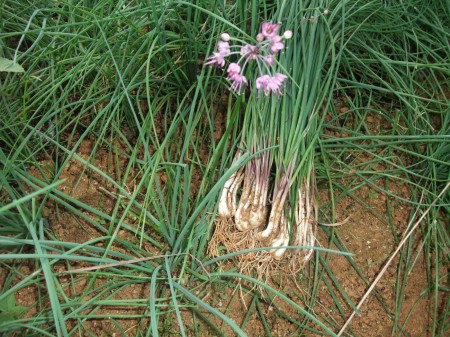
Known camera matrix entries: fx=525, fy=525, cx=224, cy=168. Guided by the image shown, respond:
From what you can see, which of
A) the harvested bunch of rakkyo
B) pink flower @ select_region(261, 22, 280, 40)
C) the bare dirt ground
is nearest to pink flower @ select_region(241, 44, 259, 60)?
pink flower @ select_region(261, 22, 280, 40)

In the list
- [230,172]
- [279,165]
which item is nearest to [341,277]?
[279,165]

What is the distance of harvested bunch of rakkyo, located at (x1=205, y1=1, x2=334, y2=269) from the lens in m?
1.57

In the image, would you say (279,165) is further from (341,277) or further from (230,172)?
(341,277)

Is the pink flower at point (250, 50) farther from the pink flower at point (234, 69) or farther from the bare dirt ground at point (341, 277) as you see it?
the bare dirt ground at point (341, 277)

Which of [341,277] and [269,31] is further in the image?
[341,277]

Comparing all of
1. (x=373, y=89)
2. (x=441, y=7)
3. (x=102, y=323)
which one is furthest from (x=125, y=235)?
(x=441, y=7)

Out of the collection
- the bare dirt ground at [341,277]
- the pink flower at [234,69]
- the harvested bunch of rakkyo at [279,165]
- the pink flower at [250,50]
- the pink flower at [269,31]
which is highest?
the pink flower at [269,31]

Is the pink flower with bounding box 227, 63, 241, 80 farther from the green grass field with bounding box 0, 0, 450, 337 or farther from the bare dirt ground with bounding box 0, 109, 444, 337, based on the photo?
the bare dirt ground with bounding box 0, 109, 444, 337

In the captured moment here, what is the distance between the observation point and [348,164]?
1.85 m

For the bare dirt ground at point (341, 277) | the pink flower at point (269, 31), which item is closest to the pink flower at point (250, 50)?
the pink flower at point (269, 31)

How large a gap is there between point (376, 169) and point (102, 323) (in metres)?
1.06

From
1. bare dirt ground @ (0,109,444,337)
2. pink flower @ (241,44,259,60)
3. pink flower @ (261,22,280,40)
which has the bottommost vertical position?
bare dirt ground @ (0,109,444,337)

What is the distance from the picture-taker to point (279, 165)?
5.23 ft

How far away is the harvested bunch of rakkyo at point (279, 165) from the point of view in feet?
5.16
